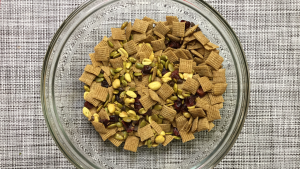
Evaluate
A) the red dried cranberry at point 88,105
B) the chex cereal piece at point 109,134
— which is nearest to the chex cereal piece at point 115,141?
the chex cereal piece at point 109,134

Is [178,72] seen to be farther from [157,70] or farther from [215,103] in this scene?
[215,103]

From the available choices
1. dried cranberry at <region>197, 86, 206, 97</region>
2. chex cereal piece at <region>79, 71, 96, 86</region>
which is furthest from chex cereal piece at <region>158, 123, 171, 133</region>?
chex cereal piece at <region>79, 71, 96, 86</region>

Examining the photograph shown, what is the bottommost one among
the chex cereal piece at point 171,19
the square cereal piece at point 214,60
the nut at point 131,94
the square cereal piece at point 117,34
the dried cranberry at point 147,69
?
the nut at point 131,94

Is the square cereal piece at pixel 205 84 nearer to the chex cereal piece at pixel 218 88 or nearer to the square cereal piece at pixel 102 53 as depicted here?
the chex cereal piece at pixel 218 88

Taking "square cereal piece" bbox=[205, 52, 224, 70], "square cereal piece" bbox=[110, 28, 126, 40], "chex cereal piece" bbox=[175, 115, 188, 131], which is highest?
"square cereal piece" bbox=[110, 28, 126, 40]

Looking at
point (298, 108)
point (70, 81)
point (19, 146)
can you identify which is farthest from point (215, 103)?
point (19, 146)

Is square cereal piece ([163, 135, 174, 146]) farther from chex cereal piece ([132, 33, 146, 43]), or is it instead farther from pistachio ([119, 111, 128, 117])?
chex cereal piece ([132, 33, 146, 43])
